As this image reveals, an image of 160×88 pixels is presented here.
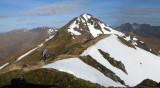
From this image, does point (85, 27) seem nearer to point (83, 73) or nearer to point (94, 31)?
point (94, 31)

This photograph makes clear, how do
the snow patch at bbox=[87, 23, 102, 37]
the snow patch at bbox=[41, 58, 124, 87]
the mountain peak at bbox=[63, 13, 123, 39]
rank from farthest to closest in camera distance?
the snow patch at bbox=[87, 23, 102, 37] < the mountain peak at bbox=[63, 13, 123, 39] < the snow patch at bbox=[41, 58, 124, 87]

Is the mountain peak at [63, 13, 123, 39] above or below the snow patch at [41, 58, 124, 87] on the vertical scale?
below

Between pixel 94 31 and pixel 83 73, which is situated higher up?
pixel 83 73

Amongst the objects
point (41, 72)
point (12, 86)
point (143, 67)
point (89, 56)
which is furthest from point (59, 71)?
point (143, 67)

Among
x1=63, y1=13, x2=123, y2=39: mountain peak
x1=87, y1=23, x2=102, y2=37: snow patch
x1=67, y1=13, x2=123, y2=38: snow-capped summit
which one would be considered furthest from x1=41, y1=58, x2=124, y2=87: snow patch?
x1=87, y1=23, x2=102, y2=37: snow patch

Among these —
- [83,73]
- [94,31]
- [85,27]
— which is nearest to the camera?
[83,73]

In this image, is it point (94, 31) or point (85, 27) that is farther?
point (94, 31)

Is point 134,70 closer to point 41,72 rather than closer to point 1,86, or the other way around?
point 41,72

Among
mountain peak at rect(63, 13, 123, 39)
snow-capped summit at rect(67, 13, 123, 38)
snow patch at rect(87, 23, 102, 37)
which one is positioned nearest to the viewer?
mountain peak at rect(63, 13, 123, 39)

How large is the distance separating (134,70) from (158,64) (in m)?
24.7

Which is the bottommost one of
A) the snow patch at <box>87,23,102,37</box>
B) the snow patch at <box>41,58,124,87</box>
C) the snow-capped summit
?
the snow patch at <box>87,23,102,37</box>

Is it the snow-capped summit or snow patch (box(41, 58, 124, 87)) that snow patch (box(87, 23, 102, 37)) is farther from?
snow patch (box(41, 58, 124, 87))

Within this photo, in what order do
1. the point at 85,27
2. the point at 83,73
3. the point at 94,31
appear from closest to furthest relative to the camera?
1. the point at 83,73
2. the point at 85,27
3. the point at 94,31

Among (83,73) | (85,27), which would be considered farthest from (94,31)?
(83,73)
